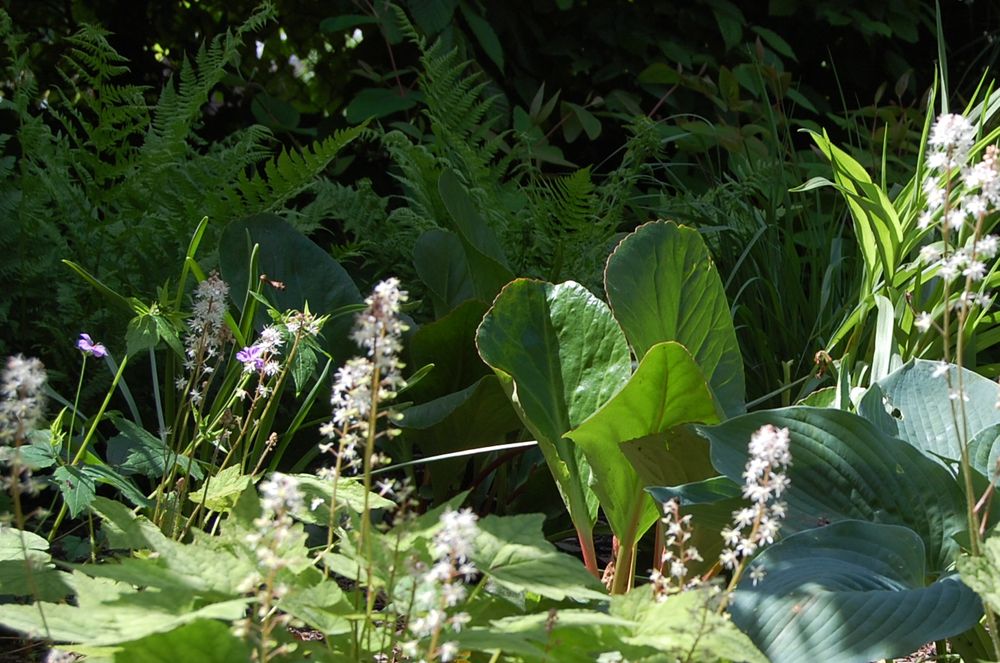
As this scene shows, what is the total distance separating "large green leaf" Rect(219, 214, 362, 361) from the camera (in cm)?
209

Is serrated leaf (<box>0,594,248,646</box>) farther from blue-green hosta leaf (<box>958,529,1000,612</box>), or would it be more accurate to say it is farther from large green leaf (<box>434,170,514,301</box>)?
large green leaf (<box>434,170,514,301</box>)

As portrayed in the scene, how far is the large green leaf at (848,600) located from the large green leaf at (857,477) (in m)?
0.12

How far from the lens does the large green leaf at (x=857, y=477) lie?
4.75 ft

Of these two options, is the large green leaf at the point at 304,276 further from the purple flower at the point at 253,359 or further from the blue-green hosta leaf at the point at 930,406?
the blue-green hosta leaf at the point at 930,406

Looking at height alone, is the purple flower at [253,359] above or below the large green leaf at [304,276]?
below

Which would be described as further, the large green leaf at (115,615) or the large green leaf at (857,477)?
the large green leaf at (857,477)

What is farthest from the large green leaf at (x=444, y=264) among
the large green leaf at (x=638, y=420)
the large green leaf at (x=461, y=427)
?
the large green leaf at (x=638, y=420)

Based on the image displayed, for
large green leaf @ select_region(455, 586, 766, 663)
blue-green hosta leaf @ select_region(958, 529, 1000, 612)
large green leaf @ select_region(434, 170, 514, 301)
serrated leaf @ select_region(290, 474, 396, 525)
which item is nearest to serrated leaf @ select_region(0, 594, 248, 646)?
large green leaf @ select_region(455, 586, 766, 663)

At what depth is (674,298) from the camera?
1.82 meters

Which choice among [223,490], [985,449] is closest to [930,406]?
[985,449]

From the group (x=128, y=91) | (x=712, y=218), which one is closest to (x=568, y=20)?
(x=712, y=218)

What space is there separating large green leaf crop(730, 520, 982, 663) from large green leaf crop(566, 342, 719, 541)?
12.2 inches

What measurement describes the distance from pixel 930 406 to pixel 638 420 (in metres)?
0.48

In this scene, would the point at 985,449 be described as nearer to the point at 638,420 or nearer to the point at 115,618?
the point at 638,420
